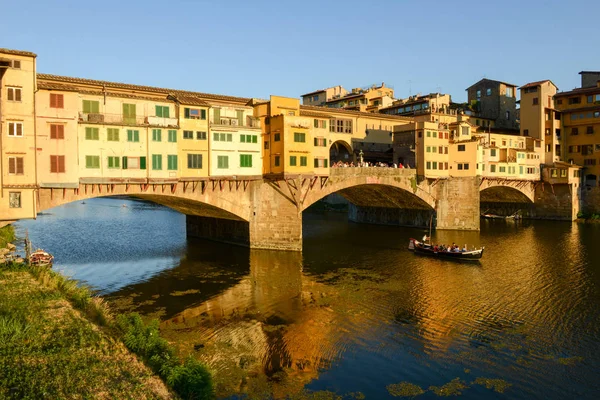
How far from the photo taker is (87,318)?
24125 mm

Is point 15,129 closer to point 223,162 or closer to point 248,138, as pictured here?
point 223,162

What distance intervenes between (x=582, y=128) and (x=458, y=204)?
37096 mm

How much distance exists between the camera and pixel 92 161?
41.7m

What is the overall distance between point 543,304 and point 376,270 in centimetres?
1601

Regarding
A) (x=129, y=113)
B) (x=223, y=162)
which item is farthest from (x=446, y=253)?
(x=129, y=113)

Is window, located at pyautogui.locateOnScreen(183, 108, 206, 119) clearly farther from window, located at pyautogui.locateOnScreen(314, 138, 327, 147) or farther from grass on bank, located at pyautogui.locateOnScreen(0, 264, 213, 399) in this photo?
grass on bank, located at pyautogui.locateOnScreen(0, 264, 213, 399)

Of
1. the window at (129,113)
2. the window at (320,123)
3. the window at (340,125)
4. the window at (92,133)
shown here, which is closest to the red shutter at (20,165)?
the window at (92,133)

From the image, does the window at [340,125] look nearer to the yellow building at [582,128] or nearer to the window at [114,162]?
the window at [114,162]

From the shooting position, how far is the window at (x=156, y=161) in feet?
149

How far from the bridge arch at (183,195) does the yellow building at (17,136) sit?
6.19ft

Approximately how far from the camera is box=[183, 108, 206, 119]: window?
47938 mm

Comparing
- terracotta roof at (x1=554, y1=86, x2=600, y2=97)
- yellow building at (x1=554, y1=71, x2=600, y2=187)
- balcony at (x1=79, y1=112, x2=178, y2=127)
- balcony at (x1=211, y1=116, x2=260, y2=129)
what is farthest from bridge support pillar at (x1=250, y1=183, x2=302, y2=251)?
terracotta roof at (x1=554, y1=86, x2=600, y2=97)

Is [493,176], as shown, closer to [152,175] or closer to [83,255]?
[152,175]

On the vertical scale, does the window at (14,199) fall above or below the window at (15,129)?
below
